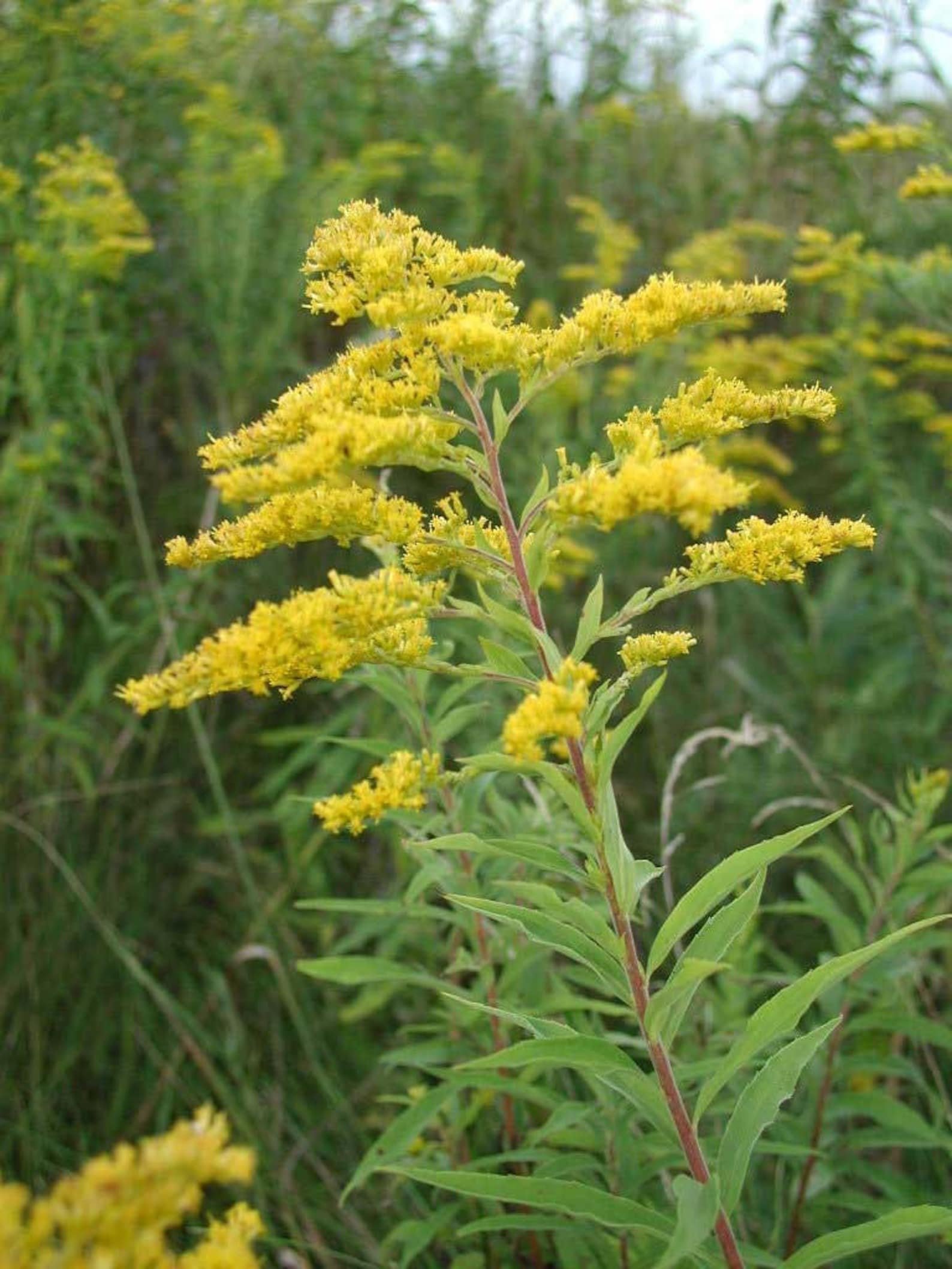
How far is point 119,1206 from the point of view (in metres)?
0.81

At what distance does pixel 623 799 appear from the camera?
3.24 metres

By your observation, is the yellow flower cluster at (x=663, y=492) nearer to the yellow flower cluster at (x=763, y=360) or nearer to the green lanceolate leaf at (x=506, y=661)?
the green lanceolate leaf at (x=506, y=661)

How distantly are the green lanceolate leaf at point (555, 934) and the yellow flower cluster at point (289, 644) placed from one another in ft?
1.02

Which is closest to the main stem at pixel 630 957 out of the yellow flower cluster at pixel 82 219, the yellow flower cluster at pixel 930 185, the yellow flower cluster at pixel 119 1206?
the yellow flower cluster at pixel 119 1206

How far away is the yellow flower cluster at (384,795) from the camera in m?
1.31

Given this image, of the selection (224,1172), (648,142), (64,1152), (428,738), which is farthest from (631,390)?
(224,1172)

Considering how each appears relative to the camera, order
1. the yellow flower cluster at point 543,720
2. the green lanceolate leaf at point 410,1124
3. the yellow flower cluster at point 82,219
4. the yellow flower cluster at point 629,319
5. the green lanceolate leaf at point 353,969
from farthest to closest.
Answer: the yellow flower cluster at point 82,219 → the green lanceolate leaf at point 353,969 → the green lanceolate leaf at point 410,1124 → the yellow flower cluster at point 629,319 → the yellow flower cluster at point 543,720

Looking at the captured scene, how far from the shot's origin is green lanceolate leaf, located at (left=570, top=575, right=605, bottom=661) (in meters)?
1.38

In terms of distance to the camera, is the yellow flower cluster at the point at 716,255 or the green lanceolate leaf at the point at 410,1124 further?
the yellow flower cluster at the point at 716,255

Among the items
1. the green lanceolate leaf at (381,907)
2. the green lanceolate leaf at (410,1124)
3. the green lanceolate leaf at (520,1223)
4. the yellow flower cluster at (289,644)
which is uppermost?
the yellow flower cluster at (289,644)

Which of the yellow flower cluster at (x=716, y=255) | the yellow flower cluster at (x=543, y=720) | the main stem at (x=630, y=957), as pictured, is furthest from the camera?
the yellow flower cluster at (x=716, y=255)

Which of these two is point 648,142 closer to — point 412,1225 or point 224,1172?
point 412,1225

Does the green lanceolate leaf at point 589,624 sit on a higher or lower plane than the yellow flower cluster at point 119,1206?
higher

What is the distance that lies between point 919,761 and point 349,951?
158cm
